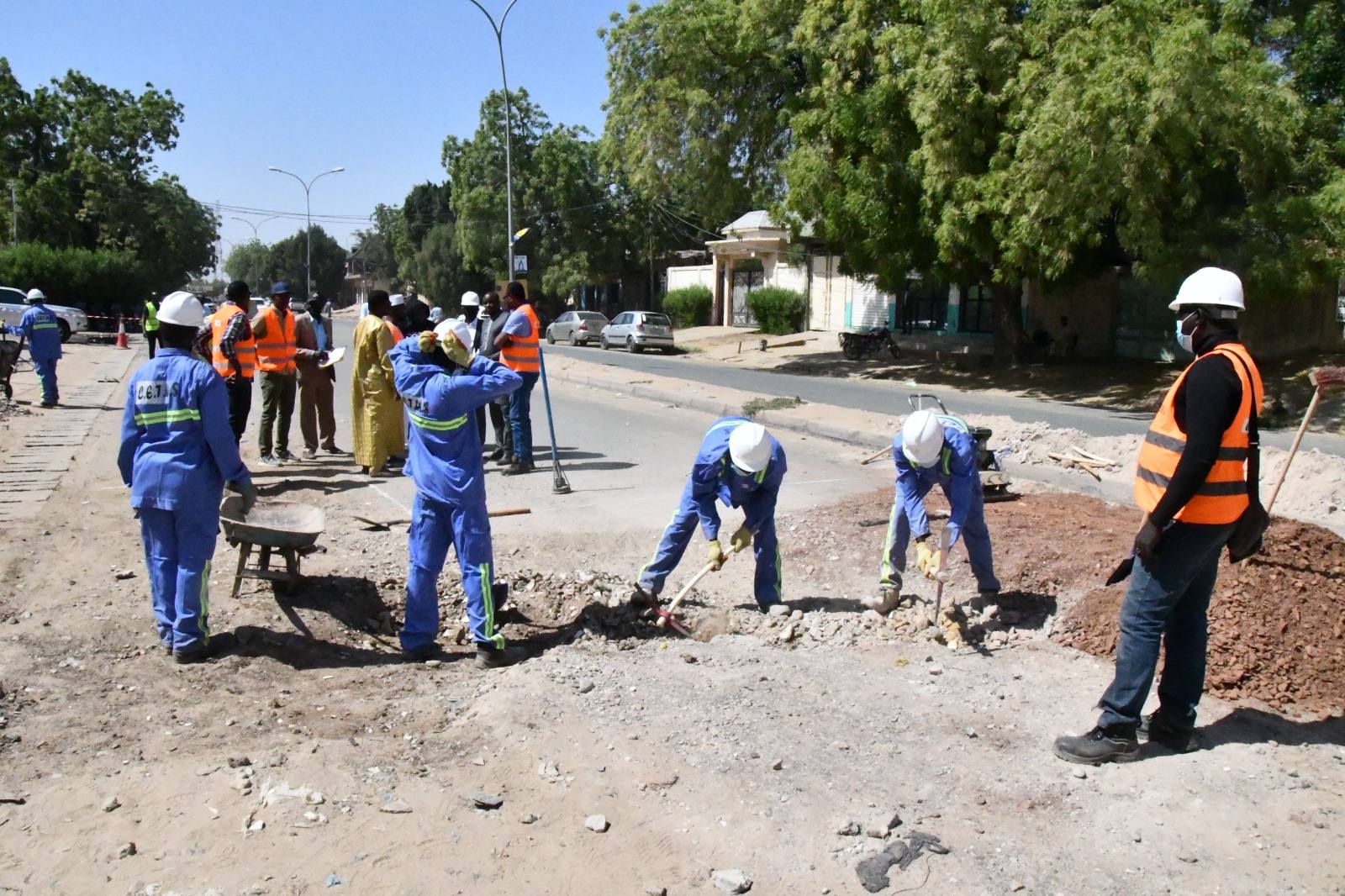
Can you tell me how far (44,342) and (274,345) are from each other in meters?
7.02

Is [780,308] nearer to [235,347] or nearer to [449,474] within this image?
[235,347]

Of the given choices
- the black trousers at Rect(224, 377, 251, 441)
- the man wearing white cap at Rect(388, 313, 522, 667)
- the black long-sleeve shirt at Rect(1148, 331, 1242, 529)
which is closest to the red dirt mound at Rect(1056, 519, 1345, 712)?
the black long-sleeve shirt at Rect(1148, 331, 1242, 529)

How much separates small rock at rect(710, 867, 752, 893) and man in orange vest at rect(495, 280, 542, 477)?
244 inches

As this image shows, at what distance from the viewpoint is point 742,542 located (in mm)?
→ 5500

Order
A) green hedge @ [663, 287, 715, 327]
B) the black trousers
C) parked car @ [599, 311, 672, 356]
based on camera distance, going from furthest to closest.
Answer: green hedge @ [663, 287, 715, 327] → parked car @ [599, 311, 672, 356] → the black trousers

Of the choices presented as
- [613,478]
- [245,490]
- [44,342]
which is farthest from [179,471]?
[44,342]

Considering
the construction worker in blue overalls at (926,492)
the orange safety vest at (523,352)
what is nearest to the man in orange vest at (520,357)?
the orange safety vest at (523,352)

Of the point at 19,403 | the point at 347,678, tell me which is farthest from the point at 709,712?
the point at 19,403

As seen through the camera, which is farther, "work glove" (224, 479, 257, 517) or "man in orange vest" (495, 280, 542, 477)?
"man in orange vest" (495, 280, 542, 477)

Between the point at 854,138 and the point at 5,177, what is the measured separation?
4075 cm

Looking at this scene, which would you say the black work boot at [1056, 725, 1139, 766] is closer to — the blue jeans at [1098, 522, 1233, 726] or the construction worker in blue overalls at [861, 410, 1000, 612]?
the blue jeans at [1098, 522, 1233, 726]

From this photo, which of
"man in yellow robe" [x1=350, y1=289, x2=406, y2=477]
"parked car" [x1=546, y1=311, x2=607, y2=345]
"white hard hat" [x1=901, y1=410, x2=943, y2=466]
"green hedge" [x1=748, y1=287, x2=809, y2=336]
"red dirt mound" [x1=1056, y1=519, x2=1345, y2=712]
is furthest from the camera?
"parked car" [x1=546, y1=311, x2=607, y2=345]

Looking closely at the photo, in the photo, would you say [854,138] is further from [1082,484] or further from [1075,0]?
[1082,484]

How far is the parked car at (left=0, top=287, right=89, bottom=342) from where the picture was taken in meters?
28.8
